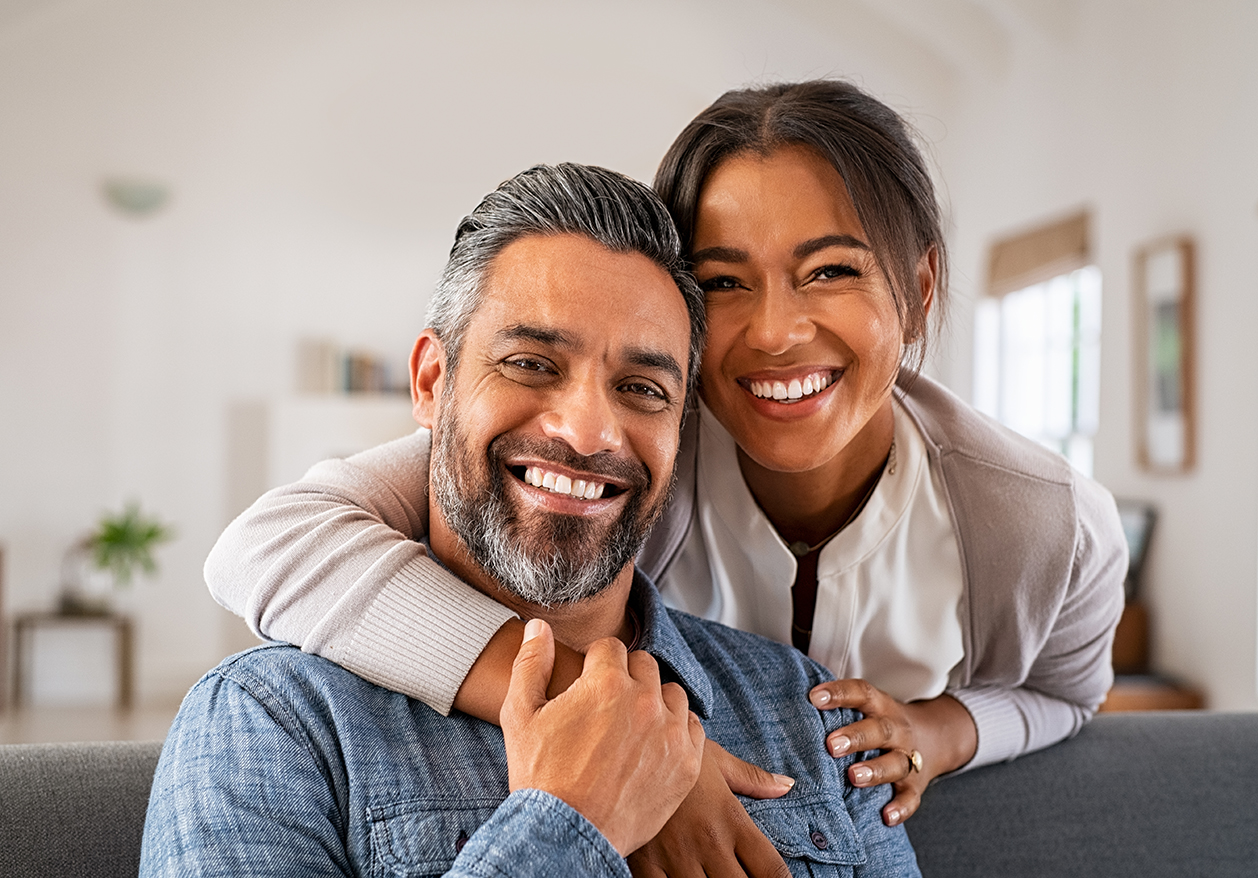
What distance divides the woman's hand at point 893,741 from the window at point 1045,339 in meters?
3.72

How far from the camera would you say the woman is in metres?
1.25

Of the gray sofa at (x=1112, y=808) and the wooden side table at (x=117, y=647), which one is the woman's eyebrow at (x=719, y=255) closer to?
the gray sofa at (x=1112, y=808)

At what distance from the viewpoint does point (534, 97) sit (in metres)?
6.75

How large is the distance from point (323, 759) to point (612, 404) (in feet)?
1.62

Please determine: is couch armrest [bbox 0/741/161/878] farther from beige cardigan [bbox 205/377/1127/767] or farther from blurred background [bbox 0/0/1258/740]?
blurred background [bbox 0/0/1258/740]

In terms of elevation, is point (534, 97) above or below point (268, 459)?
above

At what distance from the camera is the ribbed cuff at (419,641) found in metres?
1.19

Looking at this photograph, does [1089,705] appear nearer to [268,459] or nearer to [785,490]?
[785,490]

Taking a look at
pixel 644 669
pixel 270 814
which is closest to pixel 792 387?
pixel 644 669

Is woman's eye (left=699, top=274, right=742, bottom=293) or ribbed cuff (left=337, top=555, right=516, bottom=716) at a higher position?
woman's eye (left=699, top=274, right=742, bottom=293)

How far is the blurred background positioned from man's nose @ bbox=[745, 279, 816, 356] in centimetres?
421

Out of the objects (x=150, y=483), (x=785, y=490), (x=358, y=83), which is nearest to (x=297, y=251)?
A: (x=358, y=83)

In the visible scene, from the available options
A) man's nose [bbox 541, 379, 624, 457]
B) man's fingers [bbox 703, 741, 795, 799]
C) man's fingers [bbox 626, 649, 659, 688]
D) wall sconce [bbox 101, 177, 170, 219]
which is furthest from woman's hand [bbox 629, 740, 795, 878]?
wall sconce [bbox 101, 177, 170, 219]

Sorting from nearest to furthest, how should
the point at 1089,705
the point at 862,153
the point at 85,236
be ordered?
the point at 862,153 < the point at 1089,705 < the point at 85,236
